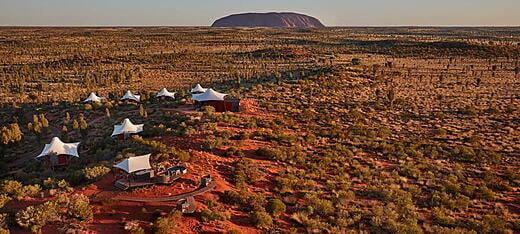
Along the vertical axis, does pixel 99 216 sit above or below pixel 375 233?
above

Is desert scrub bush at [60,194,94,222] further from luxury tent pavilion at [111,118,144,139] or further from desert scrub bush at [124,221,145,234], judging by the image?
luxury tent pavilion at [111,118,144,139]

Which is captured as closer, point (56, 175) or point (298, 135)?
point (56, 175)

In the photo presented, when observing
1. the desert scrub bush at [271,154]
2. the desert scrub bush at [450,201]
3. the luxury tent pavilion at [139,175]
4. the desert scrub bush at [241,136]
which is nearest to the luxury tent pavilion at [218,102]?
the desert scrub bush at [241,136]

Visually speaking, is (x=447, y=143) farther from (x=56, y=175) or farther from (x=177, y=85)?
(x=177, y=85)

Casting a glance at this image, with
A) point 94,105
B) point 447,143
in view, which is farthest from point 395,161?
point 94,105

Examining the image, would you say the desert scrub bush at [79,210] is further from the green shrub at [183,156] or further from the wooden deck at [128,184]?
the green shrub at [183,156]

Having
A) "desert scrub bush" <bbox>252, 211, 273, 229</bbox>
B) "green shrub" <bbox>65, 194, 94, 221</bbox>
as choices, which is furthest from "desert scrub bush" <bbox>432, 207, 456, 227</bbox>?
"green shrub" <bbox>65, 194, 94, 221</bbox>
